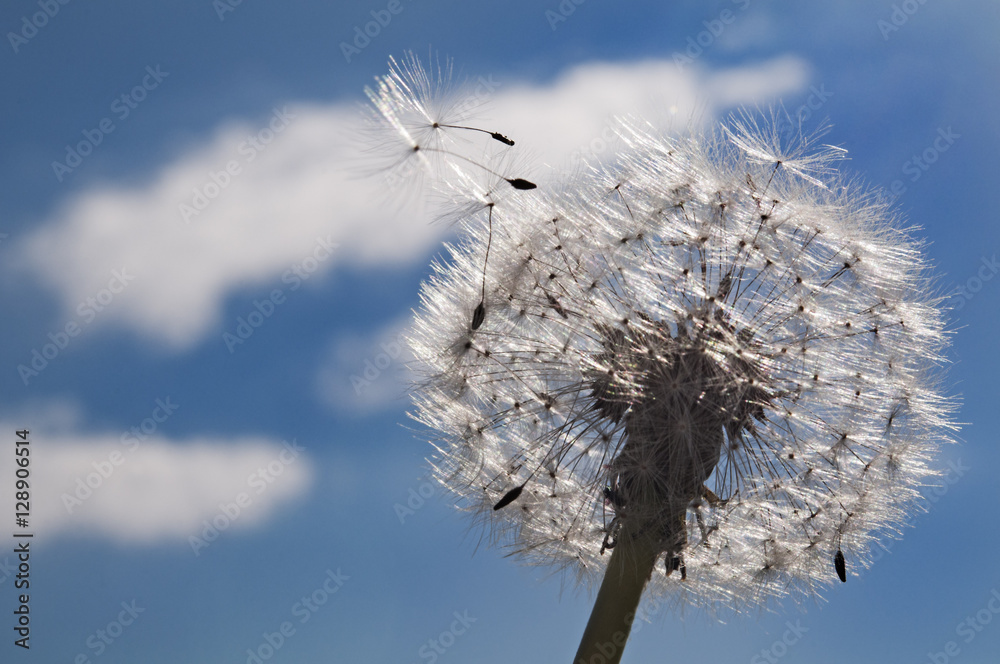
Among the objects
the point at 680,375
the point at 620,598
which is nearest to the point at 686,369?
the point at 680,375

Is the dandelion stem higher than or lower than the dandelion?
lower

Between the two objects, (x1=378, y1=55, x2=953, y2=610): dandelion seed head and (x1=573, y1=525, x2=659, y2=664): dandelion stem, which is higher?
(x1=378, y1=55, x2=953, y2=610): dandelion seed head

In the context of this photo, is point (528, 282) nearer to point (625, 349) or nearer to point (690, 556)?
point (625, 349)

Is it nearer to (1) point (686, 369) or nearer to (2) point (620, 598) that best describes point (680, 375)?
(1) point (686, 369)

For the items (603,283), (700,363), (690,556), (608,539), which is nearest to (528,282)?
(603,283)

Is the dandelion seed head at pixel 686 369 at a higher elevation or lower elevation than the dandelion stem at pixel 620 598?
higher
